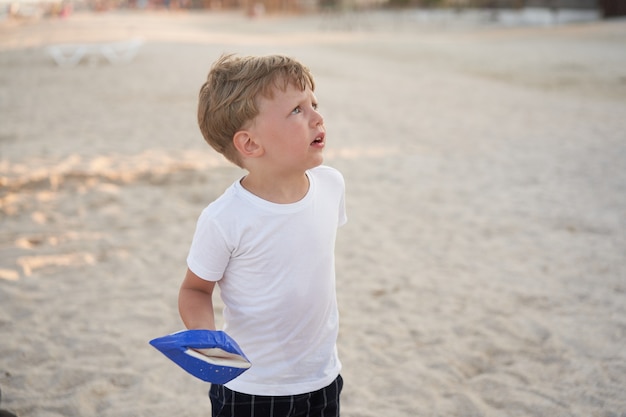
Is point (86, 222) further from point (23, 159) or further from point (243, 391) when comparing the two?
point (243, 391)

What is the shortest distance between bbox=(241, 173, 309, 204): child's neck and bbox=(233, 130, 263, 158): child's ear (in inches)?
2.5

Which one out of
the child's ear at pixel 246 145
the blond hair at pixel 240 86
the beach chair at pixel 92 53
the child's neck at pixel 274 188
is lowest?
the beach chair at pixel 92 53

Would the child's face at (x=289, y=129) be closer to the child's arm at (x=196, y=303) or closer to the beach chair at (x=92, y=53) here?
the child's arm at (x=196, y=303)

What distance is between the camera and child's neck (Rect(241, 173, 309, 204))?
170 centimetres

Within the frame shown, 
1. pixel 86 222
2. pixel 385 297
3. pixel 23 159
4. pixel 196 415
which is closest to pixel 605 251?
pixel 385 297

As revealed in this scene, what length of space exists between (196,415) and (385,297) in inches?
61.7

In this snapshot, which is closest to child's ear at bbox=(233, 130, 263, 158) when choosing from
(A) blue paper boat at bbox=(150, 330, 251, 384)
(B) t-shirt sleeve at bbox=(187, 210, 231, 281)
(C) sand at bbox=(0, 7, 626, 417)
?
(B) t-shirt sleeve at bbox=(187, 210, 231, 281)

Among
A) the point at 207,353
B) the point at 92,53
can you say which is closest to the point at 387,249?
the point at 207,353

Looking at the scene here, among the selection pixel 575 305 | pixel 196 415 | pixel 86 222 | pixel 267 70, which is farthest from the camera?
pixel 86 222

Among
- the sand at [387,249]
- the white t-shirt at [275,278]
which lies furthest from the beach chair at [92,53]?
the white t-shirt at [275,278]

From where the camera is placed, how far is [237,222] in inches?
64.4

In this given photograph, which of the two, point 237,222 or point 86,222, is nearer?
point 237,222

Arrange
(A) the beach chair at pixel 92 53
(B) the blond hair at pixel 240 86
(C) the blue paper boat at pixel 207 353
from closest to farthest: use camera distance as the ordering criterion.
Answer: (C) the blue paper boat at pixel 207 353 < (B) the blond hair at pixel 240 86 < (A) the beach chair at pixel 92 53

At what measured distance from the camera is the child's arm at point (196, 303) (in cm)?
166
